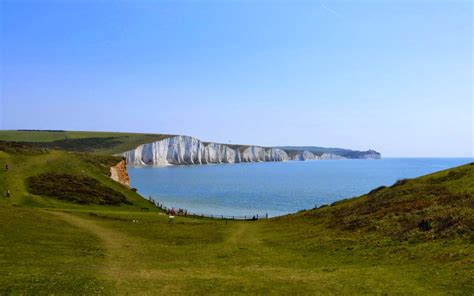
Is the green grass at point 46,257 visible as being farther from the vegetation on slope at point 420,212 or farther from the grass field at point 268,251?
the vegetation on slope at point 420,212

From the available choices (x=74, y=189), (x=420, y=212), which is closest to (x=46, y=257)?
(x=420, y=212)

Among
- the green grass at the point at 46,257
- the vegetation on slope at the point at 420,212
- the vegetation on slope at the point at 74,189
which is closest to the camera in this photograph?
the green grass at the point at 46,257

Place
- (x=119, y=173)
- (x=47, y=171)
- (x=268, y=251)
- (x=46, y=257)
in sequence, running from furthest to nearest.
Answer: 1. (x=119, y=173)
2. (x=47, y=171)
3. (x=268, y=251)
4. (x=46, y=257)

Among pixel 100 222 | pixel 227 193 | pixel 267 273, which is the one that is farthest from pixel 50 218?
pixel 227 193

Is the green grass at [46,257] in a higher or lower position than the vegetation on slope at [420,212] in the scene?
lower

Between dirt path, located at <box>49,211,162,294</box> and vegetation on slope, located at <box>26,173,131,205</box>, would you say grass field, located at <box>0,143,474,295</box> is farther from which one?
vegetation on slope, located at <box>26,173,131,205</box>

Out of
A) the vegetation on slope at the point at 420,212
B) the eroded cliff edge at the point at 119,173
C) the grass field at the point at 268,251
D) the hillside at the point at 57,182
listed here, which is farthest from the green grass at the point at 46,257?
the eroded cliff edge at the point at 119,173

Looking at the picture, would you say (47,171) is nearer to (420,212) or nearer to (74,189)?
(74,189)
